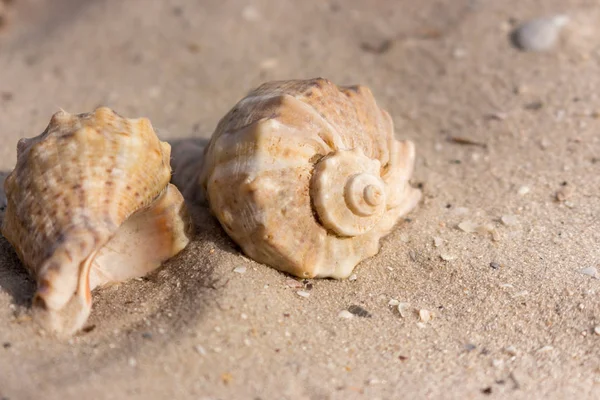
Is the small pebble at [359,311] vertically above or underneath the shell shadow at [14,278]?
underneath

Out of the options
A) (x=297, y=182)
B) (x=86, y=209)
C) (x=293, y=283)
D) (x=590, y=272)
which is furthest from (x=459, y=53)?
(x=86, y=209)

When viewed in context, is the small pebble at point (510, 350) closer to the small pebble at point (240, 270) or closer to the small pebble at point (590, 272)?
the small pebble at point (590, 272)

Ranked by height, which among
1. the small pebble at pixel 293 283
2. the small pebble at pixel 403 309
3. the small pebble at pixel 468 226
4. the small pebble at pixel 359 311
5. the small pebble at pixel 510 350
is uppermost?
the small pebble at pixel 293 283

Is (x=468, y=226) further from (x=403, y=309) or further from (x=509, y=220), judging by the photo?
(x=403, y=309)

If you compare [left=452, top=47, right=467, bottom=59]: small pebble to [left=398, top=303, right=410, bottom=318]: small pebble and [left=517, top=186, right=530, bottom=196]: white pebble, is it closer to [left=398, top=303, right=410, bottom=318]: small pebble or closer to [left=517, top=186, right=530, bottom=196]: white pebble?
[left=517, top=186, right=530, bottom=196]: white pebble

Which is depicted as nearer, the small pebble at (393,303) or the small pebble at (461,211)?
the small pebble at (393,303)

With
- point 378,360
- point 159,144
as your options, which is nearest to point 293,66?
point 159,144

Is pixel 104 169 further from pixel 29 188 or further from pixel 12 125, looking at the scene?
pixel 12 125

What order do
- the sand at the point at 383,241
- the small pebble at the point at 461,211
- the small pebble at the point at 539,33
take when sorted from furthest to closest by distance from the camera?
1. the small pebble at the point at 539,33
2. the small pebble at the point at 461,211
3. the sand at the point at 383,241

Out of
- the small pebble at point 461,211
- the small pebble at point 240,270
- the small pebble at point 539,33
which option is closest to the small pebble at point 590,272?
the small pebble at point 461,211
